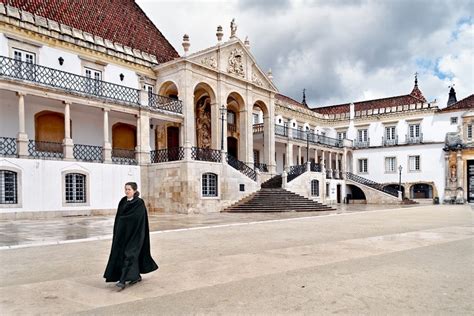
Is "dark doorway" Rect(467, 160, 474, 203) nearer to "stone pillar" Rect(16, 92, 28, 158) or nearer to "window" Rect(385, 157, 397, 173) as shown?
"window" Rect(385, 157, 397, 173)

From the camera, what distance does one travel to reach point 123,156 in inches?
875

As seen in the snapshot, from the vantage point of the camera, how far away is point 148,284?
526cm

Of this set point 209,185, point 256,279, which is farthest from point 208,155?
point 256,279

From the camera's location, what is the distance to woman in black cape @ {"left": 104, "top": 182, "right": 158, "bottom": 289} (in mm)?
5047

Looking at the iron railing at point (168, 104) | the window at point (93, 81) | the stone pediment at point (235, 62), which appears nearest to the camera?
the window at point (93, 81)

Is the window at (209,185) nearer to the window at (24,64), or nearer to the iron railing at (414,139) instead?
the window at (24,64)

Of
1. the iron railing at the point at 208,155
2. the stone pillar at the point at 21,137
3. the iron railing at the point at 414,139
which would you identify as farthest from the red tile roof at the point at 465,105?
the stone pillar at the point at 21,137

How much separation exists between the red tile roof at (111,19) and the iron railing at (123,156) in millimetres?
6402

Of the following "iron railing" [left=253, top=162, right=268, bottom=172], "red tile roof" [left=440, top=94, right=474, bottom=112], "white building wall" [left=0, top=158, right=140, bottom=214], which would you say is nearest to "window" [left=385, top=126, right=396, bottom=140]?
"red tile roof" [left=440, top=94, right=474, bottom=112]

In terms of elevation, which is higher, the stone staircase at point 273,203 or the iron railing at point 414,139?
the iron railing at point 414,139

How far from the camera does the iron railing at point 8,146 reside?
647 inches

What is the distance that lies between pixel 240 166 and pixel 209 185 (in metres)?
3.46

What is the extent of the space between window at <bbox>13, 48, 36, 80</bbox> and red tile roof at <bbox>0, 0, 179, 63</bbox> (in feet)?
8.05

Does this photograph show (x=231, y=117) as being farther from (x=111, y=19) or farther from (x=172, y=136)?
(x=111, y=19)
